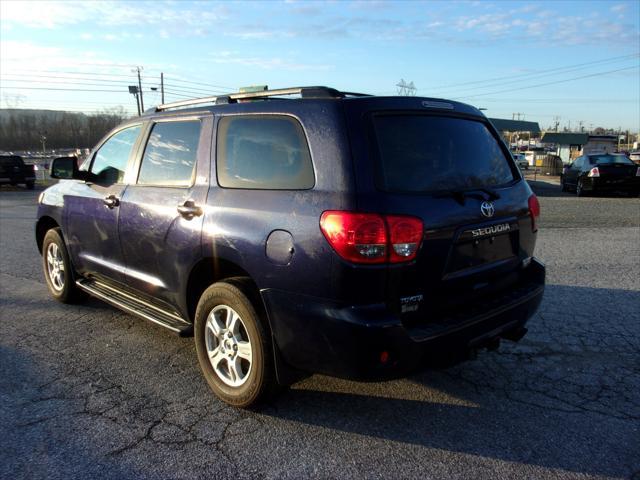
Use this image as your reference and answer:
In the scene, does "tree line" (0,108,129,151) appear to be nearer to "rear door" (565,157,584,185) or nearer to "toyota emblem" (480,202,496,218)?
"rear door" (565,157,584,185)

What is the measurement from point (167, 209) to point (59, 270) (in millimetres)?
2451

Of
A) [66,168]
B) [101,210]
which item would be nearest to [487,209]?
[101,210]

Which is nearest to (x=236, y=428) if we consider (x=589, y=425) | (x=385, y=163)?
(x=385, y=163)

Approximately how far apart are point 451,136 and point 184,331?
2.21 m

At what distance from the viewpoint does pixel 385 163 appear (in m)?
2.78

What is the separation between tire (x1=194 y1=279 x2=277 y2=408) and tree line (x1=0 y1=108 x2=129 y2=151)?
8019 centimetres

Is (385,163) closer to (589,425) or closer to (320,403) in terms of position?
(320,403)

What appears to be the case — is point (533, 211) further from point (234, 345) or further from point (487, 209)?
point (234, 345)

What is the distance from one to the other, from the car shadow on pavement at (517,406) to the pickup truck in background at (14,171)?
25885mm

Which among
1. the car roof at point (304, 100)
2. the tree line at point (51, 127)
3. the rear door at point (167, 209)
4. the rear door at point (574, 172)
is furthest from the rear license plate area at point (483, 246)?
the tree line at point (51, 127)

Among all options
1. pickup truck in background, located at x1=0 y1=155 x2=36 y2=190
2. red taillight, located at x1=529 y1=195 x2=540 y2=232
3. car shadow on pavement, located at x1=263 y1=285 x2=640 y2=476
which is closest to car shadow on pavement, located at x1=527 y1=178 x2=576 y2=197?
car shadow on pavement, located at x1=263 y1=285 x2=640 y2=476

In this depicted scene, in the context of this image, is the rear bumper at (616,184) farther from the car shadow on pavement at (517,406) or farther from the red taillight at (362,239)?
the red taillight at (362,239)

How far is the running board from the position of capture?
371cm

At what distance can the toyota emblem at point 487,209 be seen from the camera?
3.07 m
